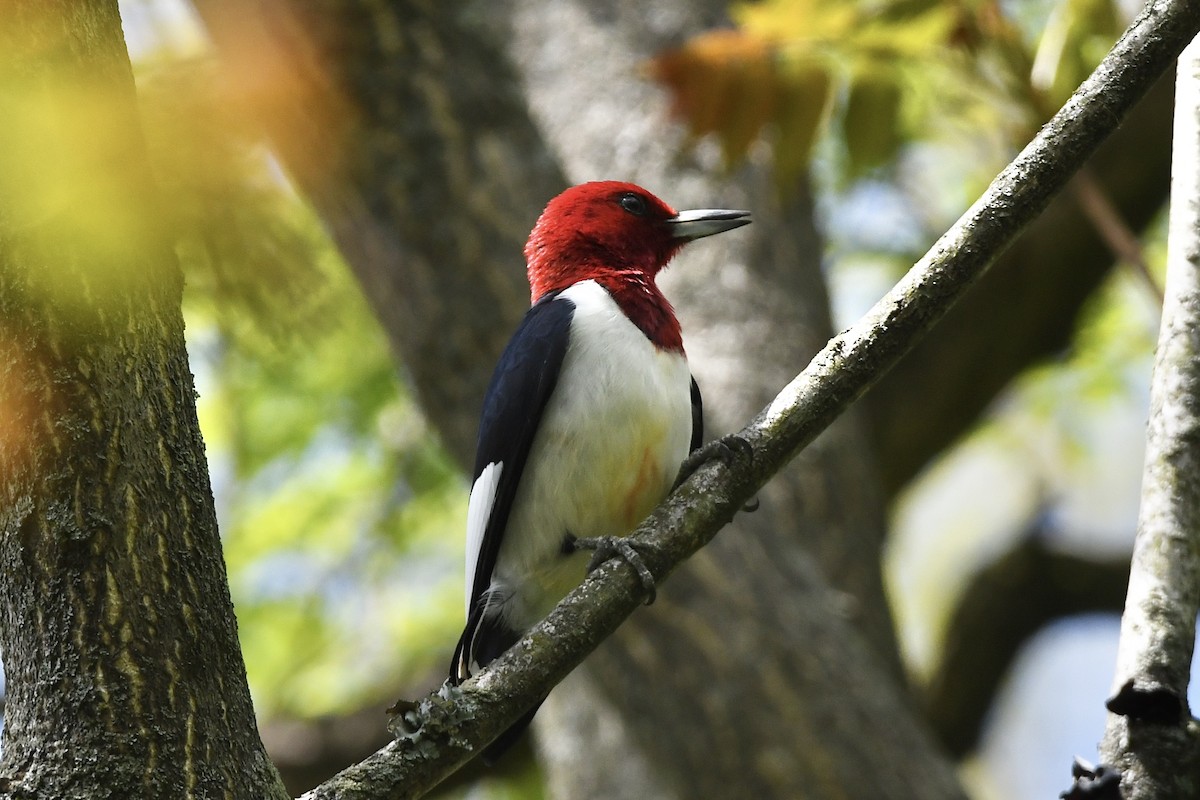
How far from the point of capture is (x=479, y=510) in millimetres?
3305

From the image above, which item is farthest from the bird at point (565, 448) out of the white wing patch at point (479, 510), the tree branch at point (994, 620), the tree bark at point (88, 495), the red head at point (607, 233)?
the tree branch at point (994, 620)

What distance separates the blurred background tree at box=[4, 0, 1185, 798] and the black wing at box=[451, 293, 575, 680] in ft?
1.89

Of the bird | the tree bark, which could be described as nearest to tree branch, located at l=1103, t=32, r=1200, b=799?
the bird

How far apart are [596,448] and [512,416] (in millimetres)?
244

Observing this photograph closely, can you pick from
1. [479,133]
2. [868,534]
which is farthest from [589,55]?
[868,534]

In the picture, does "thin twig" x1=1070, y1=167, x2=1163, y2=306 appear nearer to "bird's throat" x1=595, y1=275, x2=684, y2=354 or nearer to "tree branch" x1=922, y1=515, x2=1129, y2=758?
"bird's throat" x1=595, y1=275, x2=684, y2=354

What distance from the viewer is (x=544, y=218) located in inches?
154

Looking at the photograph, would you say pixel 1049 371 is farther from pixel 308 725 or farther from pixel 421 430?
pixel 308 725

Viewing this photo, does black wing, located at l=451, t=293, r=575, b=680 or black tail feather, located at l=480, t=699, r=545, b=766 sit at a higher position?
black wing, located at l=451, t=293, r=575, b=680

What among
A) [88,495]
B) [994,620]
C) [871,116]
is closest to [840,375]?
[88,495]

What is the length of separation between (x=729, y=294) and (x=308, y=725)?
8.61 feet

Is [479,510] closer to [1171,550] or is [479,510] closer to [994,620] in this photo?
[1171,550]

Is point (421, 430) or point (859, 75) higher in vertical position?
point (421, 430)

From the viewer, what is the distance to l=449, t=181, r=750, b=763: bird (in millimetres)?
3168
